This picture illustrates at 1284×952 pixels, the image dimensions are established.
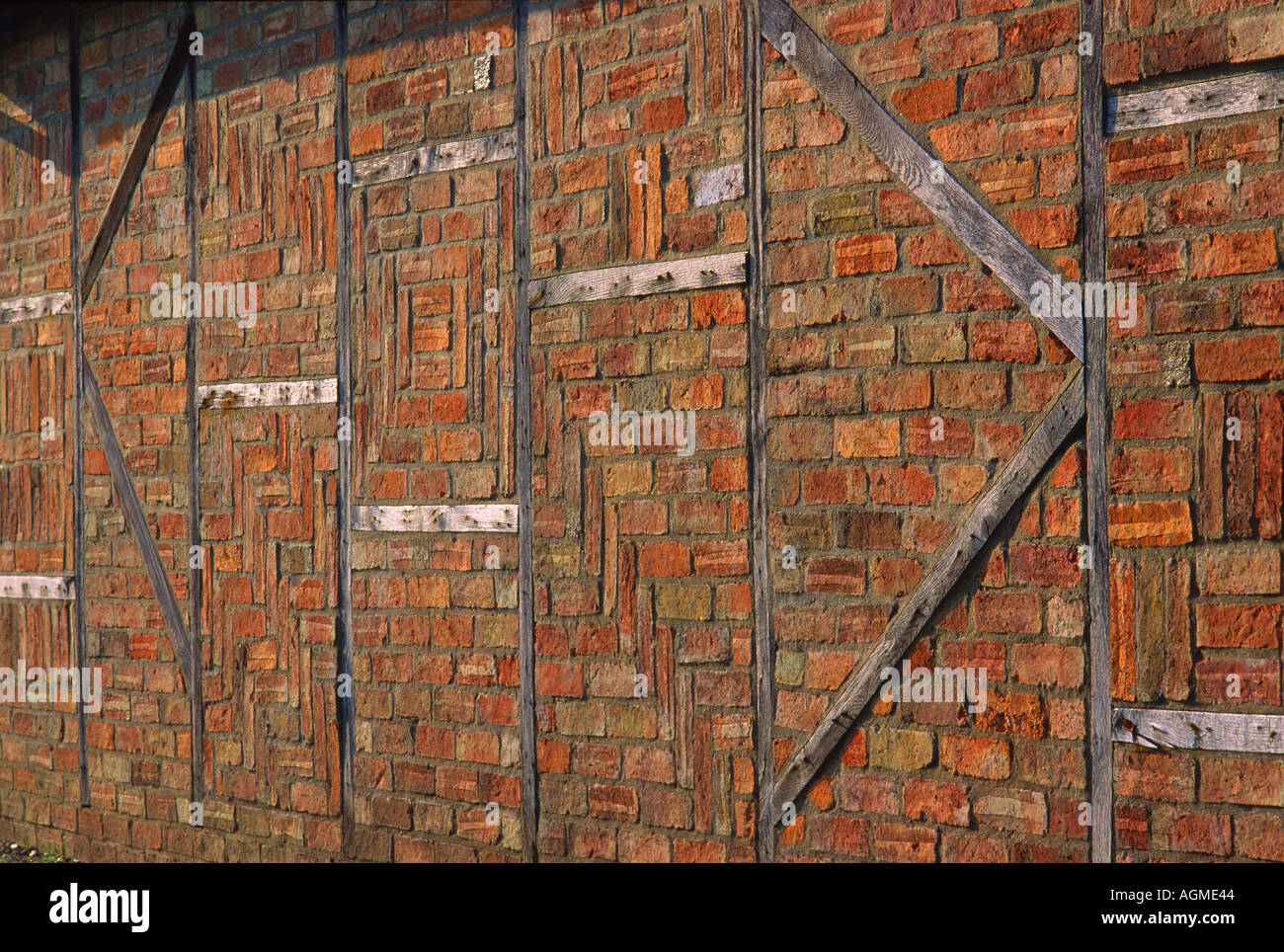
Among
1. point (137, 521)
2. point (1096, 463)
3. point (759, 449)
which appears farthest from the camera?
point (137, 521)

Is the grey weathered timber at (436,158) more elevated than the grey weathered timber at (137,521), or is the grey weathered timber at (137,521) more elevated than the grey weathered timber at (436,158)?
the grey weathered timber at (436,158)

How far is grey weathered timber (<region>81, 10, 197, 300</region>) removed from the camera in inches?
209

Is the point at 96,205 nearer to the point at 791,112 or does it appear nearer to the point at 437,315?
the point at 437,315

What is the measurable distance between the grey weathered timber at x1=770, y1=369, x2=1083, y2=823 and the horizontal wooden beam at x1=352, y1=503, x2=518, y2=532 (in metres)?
1.40

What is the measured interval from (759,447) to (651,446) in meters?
0.42

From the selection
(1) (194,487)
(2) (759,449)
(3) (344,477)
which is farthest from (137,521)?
(2) (759,449)

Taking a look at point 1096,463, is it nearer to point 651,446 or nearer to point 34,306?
point 651,446

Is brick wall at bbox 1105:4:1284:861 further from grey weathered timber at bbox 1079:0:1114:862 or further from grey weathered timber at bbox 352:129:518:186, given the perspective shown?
grey weathered timber at bbox 352:129:518:186

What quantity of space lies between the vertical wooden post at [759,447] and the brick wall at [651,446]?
0.03 metres

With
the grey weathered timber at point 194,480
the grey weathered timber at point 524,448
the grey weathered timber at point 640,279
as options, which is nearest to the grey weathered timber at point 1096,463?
the grey weathered timber at point 640,279

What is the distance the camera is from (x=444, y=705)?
4531 millimetres

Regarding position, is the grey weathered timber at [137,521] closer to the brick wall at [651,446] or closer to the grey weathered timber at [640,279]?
the brick wall at [651,446]

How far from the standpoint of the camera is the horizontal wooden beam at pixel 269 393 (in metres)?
4.80

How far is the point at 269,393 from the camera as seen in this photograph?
16.3 ft
